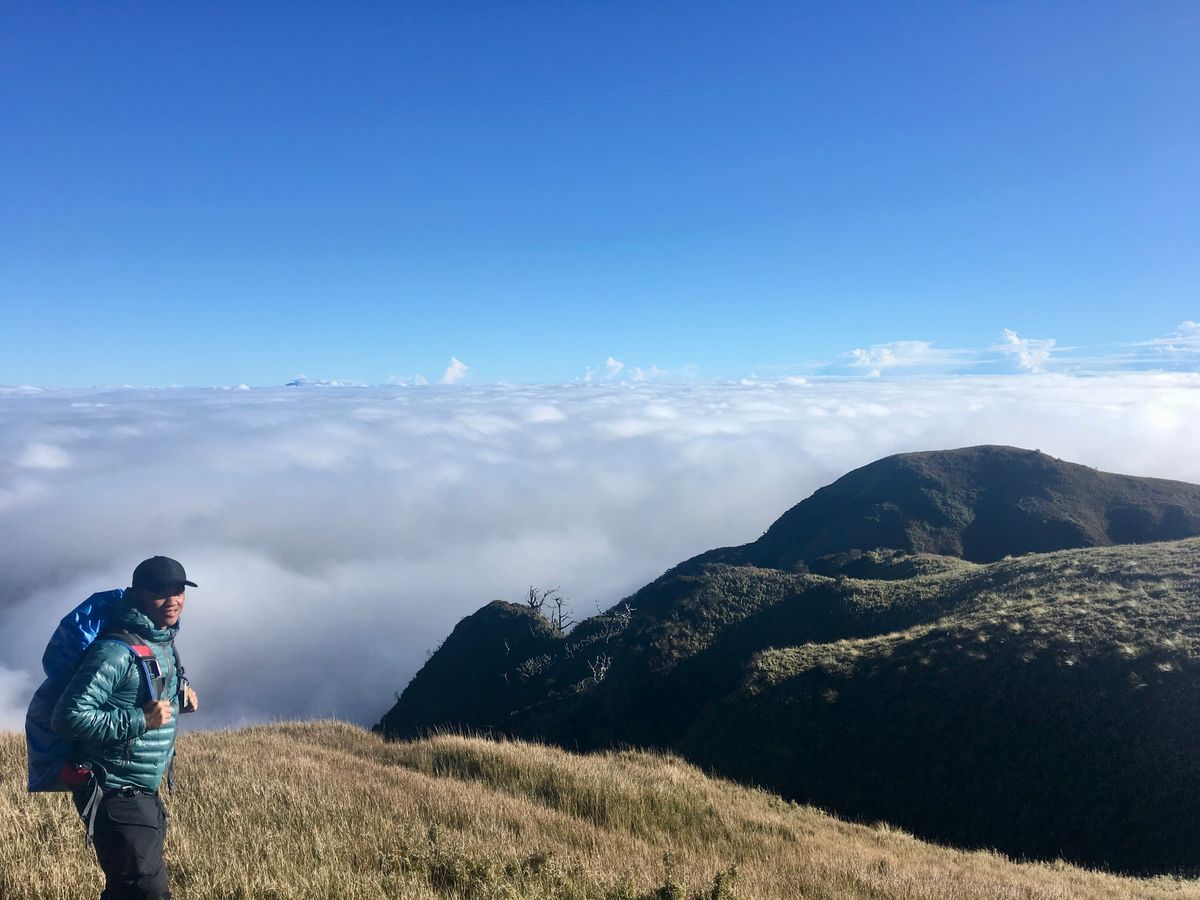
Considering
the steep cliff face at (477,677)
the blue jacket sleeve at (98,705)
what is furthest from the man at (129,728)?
the steep cliff face at (477,677)

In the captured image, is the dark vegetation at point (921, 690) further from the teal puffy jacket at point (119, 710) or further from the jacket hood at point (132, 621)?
the jacket hood at point (132, 621)

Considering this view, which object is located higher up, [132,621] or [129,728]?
[132,621]

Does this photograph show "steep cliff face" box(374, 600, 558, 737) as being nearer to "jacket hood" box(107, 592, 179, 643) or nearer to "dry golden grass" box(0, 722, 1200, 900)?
"dry golden grass" box(0, 722, 1200, 900)

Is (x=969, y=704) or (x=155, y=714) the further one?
(x=969, y=704)

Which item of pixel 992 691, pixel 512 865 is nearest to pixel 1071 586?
pixel 992 691

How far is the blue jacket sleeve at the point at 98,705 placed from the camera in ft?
11.1

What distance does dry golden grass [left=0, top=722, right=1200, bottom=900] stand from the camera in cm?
517

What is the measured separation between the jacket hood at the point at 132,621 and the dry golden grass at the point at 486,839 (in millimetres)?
2257


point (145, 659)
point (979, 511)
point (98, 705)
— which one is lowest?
point (979, 511)

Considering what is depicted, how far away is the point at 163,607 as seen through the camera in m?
4.01

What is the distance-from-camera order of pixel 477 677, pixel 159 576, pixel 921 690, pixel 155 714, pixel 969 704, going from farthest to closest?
1. pixel 477 677
2. pixel 921 690
3. pixel 969 704
4. pixel 159 576
5. pixel 155 714

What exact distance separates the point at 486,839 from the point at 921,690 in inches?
601

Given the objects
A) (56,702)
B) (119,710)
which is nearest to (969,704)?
(119,710)

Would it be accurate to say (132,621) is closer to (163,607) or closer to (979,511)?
(163,607)
